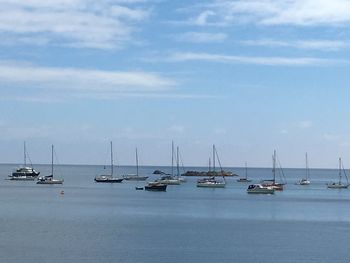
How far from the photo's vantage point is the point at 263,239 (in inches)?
2739

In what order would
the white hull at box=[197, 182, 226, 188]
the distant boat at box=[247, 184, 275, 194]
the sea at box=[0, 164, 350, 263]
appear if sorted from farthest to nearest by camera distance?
the white hull at box=[197, 182, 226, 188], the distant boat at box=[247, 184, 275, 194], the sea at box=[0, 164, 350, 263]

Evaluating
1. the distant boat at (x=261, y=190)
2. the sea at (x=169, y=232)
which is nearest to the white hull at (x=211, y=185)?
the distant boat at (x=261, y=190)

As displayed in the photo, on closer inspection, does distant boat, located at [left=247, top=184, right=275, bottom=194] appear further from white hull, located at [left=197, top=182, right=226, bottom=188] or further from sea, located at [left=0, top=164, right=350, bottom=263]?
sea, located at [left=0, top=164, right=350, bottom=263]

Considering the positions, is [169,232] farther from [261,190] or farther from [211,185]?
[211,185]

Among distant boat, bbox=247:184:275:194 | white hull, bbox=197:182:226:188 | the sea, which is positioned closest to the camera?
the sea

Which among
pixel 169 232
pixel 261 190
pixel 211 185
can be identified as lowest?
pixel 169 232

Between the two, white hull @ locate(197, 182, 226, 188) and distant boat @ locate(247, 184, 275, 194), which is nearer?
distant boat @ locate(247, 184, 275, 194)

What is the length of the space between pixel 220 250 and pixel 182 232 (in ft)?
45.0

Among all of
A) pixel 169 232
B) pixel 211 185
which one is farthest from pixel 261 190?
pixel 169 232

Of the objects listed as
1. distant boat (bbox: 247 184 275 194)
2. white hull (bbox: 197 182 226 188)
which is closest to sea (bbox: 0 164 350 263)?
distant boat (bbox: 247 184 275 194)

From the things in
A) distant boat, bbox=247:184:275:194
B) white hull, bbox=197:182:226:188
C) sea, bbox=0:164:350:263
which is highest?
white hull, bbox=197:182:226:188

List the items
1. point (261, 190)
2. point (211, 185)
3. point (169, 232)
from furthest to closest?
point (211, 185)
point (261, 190)
point (169, 232)

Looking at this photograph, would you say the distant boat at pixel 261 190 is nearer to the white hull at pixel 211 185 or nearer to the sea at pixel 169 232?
the white hull at pixel 211 185

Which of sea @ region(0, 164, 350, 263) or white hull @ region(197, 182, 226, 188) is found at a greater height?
white hull @ region(197, 182, 226, 188)
